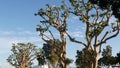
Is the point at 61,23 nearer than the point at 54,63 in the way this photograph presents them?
Yes

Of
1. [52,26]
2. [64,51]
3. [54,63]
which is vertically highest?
[54,63]

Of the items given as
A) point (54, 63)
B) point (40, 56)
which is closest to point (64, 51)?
point (54, 63)

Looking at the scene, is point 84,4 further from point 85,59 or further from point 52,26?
point 85,59

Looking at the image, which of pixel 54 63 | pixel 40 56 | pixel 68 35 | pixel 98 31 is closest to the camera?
pixel 98 31

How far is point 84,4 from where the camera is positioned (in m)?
47.8

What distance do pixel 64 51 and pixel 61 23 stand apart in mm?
4483

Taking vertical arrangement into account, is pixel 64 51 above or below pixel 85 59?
below

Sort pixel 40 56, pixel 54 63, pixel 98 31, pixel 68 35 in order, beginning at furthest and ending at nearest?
pixel 40 56, pixel 54 63, pixel 68 35, pixel 98 31

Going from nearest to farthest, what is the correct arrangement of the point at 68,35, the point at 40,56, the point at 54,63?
the point at 68,35 → the point at 54,63 → the point at 40,56

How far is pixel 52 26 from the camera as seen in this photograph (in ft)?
172

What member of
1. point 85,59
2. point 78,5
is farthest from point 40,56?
point 78,5

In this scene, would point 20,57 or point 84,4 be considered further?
point 20,57

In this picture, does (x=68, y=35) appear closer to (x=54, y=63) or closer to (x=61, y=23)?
(x=61, y=23)

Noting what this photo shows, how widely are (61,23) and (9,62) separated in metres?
52.7
